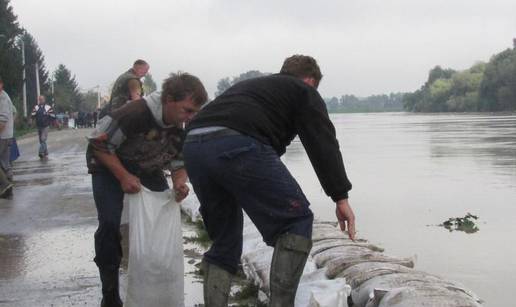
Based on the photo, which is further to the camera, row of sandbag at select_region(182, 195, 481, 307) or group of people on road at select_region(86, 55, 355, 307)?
row of sandbag at select_region(182, 195, 481, 307)

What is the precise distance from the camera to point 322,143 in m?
3.38

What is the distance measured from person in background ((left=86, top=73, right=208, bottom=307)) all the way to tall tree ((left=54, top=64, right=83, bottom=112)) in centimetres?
7878

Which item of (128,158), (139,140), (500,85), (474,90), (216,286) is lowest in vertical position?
(474,90)

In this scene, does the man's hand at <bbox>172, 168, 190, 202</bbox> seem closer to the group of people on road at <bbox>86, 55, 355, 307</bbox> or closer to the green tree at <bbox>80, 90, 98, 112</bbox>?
the group of people on road at <bbox>86, 55, 355, 307</bbox>

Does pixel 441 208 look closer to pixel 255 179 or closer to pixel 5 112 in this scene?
pixel 5 112

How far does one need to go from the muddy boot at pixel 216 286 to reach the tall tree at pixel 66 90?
79.9m

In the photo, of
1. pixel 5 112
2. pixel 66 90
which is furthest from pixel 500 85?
pixel 5 112

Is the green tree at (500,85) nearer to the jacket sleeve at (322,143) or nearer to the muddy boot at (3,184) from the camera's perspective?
the muddy boot at (3,184)

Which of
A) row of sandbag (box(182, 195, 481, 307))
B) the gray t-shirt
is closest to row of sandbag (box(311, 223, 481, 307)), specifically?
row of sandbag (box(182, 195, 481, 307))

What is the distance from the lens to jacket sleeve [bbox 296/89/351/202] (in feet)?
11.1

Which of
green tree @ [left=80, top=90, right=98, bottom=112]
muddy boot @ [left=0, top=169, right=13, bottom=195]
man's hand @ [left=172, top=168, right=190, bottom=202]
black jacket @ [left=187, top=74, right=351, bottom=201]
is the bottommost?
green tree @ [left=80, top=90, right=98, bottom=112]

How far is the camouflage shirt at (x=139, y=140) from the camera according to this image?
14.4ft

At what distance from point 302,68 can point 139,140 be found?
4.52 ft

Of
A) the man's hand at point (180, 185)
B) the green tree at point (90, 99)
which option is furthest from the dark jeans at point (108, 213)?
the green tree at point (90, 99)
